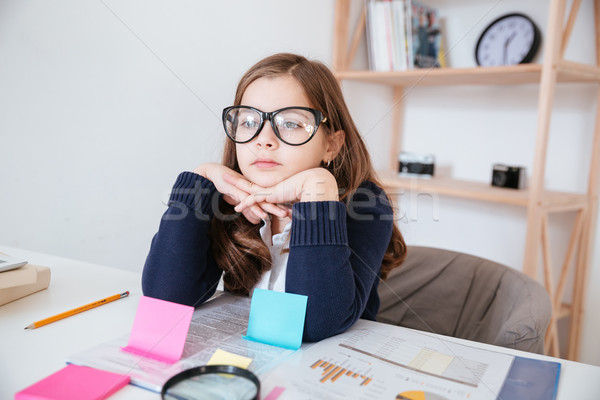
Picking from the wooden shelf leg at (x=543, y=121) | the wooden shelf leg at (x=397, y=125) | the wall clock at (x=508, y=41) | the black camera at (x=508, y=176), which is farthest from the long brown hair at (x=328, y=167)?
the wooden shelf leg at (x=397, y=125)

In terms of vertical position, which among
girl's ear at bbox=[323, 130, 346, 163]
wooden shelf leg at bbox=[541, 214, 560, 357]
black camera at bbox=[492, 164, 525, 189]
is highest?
girl's ear at bbox=[323, 130, 346, 163]

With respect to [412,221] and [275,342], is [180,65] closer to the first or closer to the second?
[275,342]

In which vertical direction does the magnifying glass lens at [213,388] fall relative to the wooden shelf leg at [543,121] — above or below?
below

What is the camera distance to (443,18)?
218cm

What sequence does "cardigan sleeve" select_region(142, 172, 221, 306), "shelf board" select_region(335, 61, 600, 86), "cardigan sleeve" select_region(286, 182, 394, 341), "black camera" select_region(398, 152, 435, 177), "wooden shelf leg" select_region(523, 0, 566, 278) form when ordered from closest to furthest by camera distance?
"cardigan sleeve" select_region(286, 182, 394, 341) < "cardigan sleeve" select_region(142, 172, 221, 306) < "wooden shelf leg" select_region(523, 0, 566, 278) < "shelf board" select_region(335, 61, 600, 86) < "black camera" select_region(398, 152, 435, 177)

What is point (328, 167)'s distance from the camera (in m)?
1.08

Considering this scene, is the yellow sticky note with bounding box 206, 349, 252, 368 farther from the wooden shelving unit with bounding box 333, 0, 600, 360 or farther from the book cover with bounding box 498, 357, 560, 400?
the wooden shelving unit with bounding box 333, 0, 600, 360

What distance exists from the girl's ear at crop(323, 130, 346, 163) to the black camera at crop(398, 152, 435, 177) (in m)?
1.16

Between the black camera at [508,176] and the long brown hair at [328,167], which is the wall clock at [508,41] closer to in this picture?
the black camera at [508,176]

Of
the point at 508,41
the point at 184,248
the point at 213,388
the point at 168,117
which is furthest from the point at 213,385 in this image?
the point at 508,41

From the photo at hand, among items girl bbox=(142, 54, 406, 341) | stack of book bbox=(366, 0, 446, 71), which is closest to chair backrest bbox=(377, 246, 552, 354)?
girl bbox=(142, 54, 406, 341)

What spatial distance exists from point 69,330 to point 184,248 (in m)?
0.24

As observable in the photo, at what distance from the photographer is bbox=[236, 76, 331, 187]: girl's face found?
2.98 feet

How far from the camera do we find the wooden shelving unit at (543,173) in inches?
62.0
